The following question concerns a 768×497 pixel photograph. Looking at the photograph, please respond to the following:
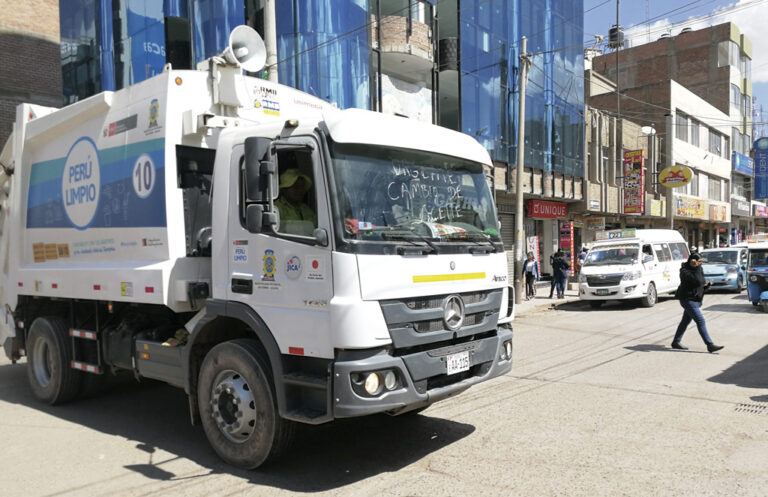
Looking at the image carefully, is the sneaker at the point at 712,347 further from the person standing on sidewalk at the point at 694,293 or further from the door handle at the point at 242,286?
the door handle at the point at 242,286

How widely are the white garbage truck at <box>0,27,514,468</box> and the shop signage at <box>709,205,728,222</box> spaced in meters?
45.6

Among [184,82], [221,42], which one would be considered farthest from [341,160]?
[221,42]

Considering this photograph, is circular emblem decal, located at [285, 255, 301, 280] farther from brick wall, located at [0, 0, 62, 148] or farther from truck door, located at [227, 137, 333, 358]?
brick wall, located at [0, 0, 62, 148]

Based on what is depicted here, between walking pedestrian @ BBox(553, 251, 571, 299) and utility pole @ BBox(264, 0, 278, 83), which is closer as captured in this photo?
utility pole @ BBox(264, 0, 278, 83)

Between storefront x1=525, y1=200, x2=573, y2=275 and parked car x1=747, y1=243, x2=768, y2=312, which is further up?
storefront x1=525, y1=200, x2=573, y2=275

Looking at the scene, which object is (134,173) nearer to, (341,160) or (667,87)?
(341,160)

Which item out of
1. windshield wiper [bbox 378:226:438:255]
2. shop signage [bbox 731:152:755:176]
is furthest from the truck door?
shop signage [bbox 731:152:755:176]

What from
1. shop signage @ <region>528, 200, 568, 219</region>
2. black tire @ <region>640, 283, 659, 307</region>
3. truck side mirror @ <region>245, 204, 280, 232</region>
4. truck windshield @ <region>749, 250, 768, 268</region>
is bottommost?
black tire @ <region>640, 283, 659, 307</region>

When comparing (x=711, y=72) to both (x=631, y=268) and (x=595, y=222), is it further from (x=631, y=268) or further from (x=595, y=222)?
(x=631, y=268)

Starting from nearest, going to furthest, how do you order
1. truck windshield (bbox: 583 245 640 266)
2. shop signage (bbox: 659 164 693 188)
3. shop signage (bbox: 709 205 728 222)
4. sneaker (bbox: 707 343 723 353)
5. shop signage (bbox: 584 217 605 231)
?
sneaker (bbox: 707 343 723 353) < truck windshield (bbox: 583 245 640 266) < shop signage (bbox: 659 164 693 188) < shop signage (bbox: 584 217 605 231) < shop signage (bbox: 709 205 728 222)

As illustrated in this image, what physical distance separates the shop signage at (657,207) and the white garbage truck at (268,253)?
32.0 m

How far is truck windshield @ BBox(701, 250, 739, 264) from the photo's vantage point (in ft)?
71.6

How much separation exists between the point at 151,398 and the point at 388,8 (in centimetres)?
1522

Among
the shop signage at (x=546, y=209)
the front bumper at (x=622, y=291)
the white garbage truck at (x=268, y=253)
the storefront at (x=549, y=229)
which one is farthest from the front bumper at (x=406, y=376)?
the storefront at (x=549, y=229)
